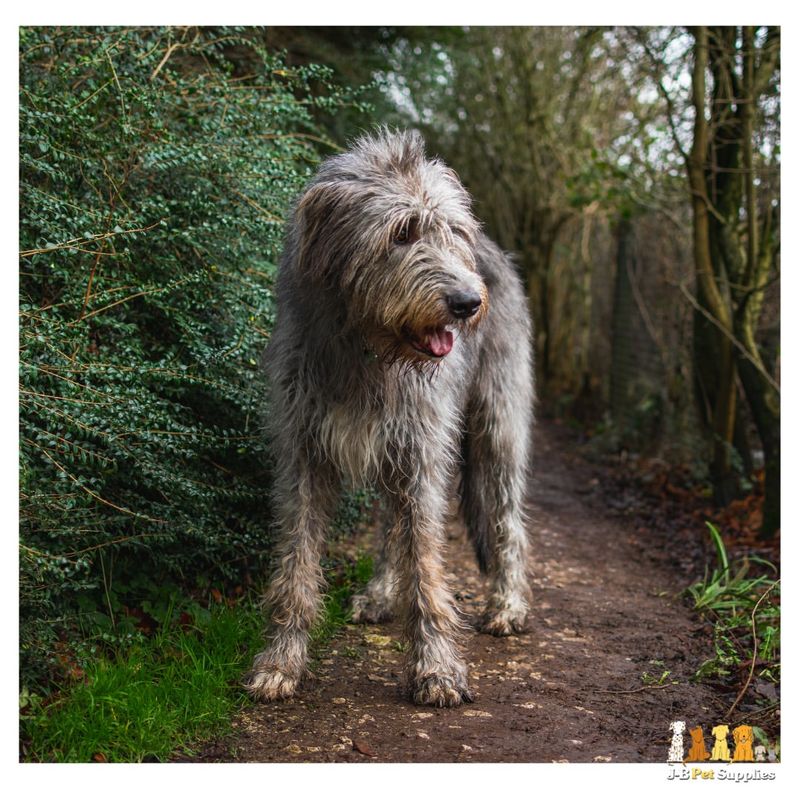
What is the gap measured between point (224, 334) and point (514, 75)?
10108mm

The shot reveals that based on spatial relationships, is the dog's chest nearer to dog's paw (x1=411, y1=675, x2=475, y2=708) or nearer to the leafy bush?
the leafy bush

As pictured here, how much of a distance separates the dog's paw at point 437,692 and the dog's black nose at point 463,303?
1544 mm

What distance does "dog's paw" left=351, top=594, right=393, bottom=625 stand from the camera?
14.9ft

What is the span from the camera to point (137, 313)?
4164 mm

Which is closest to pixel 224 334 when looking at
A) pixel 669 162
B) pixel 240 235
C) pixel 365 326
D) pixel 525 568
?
pixel 240 235

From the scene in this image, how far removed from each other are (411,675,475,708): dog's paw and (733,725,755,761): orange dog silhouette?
1.09 meters

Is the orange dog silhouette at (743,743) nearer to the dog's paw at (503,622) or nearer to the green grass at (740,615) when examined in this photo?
the green grass at (740,615)

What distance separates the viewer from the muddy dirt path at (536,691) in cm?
318

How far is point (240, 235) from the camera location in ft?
15.0

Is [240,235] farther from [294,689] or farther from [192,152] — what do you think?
[294,689]

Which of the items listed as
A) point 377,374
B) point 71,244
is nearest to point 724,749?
point 377,374

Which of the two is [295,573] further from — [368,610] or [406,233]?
[406,233]

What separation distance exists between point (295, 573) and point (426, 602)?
584mm

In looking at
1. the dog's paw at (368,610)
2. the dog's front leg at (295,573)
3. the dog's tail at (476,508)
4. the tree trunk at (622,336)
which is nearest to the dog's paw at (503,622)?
the dog's tail at (476,508)
